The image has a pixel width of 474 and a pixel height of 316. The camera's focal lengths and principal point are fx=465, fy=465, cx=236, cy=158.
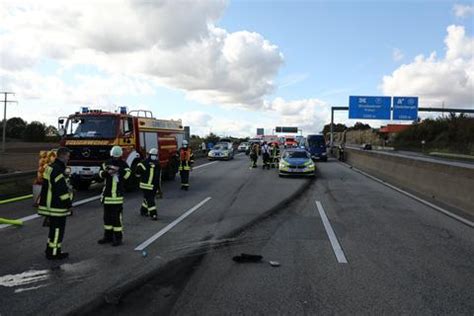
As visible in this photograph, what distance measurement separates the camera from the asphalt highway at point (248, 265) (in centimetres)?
507

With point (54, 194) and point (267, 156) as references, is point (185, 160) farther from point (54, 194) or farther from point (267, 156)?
point (267, 156)

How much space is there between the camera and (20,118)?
392ft

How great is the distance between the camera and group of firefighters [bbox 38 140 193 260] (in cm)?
698

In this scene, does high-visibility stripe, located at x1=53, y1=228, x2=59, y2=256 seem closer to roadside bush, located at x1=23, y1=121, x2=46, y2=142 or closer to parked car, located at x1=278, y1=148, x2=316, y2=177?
parked car, located at x1=278, y1=148, x2=316, y2=177

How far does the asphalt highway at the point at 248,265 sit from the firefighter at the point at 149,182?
0.31 meters

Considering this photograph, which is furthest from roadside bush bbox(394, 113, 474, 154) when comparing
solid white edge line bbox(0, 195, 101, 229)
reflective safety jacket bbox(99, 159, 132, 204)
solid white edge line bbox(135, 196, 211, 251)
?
reflective safety jacket bbox(99, 159, 132, 204)

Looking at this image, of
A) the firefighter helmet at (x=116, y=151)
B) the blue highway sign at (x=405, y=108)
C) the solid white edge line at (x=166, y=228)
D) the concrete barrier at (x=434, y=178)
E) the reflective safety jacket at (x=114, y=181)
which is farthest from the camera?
the blue highway sign at (x=405, y=108)

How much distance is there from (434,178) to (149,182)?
941 centimetres

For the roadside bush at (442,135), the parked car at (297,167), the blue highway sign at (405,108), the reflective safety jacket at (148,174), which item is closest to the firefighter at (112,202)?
the reflective safety jacket at (148,174)

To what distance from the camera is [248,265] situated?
21.9 feet

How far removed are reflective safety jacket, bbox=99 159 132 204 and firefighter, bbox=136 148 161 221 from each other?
226 cm

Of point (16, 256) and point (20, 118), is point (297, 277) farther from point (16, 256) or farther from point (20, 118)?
point (20, 118)

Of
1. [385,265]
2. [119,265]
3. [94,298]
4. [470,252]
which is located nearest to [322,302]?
[385,265]

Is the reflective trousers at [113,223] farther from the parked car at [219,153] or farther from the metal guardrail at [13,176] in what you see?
the parked car at [219,153]
